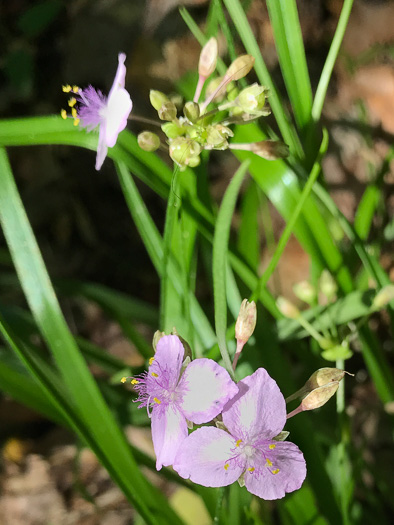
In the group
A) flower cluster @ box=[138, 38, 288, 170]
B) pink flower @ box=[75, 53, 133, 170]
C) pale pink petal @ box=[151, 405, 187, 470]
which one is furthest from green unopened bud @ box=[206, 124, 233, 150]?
pale pink petal @ box=[151, 405, 187, 470]

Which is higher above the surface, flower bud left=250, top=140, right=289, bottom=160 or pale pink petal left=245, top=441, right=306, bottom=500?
flower bud left=250, top=140, right=289, bottom=160

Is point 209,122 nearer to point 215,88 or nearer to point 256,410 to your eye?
point 215,88

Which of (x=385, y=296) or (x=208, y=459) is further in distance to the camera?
(x=385, y=296)

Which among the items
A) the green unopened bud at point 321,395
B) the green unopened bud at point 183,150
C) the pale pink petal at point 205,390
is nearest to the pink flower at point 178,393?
the pale pink petal at point 205,390

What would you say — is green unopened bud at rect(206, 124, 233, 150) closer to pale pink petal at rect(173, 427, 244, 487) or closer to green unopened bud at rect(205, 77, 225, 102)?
green unopened bud at rect(205, 77, 225, 102)

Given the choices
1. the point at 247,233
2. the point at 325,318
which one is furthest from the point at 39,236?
the point at 325,318

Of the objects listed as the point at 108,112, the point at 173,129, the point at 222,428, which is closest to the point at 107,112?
the point at 108,112
